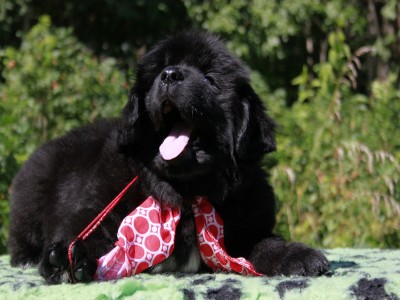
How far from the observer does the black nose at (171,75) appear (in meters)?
2.85

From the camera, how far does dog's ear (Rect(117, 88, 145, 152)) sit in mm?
3057

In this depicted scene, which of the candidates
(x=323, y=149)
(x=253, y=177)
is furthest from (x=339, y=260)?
(x=323, y=149)

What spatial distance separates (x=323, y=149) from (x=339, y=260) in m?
1.73

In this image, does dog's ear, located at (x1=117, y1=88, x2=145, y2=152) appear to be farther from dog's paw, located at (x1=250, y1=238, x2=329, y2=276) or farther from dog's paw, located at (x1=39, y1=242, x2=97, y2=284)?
dog's paw, located at (x1=250, y1=238, x2=329, y2=276)

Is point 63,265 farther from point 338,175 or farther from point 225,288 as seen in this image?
point 338,175

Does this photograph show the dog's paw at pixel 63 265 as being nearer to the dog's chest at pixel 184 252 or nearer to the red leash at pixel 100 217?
the red leash at pixel 100 217

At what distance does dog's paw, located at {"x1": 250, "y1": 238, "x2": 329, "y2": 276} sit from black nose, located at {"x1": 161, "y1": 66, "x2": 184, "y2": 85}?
830 mm

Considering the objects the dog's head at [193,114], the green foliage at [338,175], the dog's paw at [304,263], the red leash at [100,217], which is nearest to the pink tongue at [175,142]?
the dog's head at [193,114]

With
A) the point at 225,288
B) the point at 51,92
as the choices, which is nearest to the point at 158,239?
the point at 225,288

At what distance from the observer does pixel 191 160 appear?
2902 millimetres

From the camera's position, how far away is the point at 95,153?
3.47m

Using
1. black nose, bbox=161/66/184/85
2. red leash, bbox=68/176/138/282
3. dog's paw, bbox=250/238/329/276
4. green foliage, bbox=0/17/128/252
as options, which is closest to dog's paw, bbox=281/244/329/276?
dog's paw, bbox=250/238/329/276

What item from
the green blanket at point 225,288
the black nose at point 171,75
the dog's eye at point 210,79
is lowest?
the green blanket at point 225,288

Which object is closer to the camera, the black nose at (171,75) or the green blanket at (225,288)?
the green blanket at (225,288)
